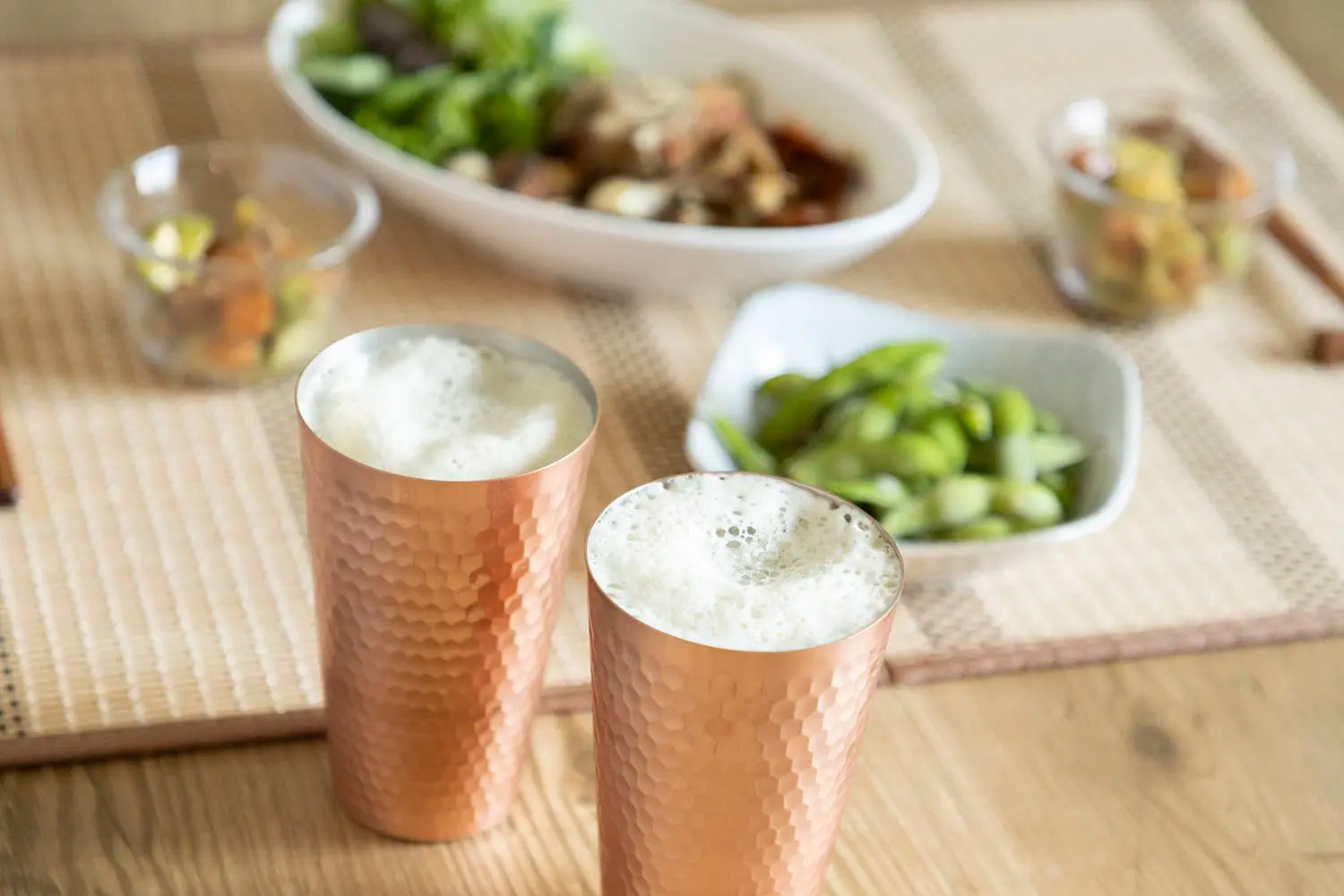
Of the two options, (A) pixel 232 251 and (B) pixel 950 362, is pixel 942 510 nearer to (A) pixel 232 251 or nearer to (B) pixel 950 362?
(B) pixel 950 362

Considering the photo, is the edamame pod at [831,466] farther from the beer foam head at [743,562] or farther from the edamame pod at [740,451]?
the beer foam head at [743,562]

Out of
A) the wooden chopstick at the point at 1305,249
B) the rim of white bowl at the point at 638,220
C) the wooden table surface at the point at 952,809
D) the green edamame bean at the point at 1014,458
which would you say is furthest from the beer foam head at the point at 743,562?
the wooden chopstick at the point at 1305,249

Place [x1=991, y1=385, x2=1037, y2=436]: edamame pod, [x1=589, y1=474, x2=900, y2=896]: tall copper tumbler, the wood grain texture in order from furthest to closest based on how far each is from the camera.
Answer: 1. [x1=991, y1=385, x2=1037, y2=436]: edamame pod
2. the wood grain texture
3. [x1=589, y1=474, x2=900, y2=896]: tall copper tumbler

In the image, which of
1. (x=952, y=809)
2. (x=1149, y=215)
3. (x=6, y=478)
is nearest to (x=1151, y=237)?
(x=1149, y=215)

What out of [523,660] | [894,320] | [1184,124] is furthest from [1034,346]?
→ [523,660]

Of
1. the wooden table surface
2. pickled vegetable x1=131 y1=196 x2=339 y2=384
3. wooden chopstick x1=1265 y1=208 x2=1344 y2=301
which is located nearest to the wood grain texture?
the wooden table surface

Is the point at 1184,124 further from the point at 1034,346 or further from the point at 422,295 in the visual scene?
the point at 422,295

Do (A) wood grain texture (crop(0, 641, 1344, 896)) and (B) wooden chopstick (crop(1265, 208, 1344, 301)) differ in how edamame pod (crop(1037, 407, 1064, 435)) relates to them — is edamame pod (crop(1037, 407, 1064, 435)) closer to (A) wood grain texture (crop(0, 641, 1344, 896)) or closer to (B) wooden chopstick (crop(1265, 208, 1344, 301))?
(A) wood grain texture (crop(0, 641, 1344, 896))
